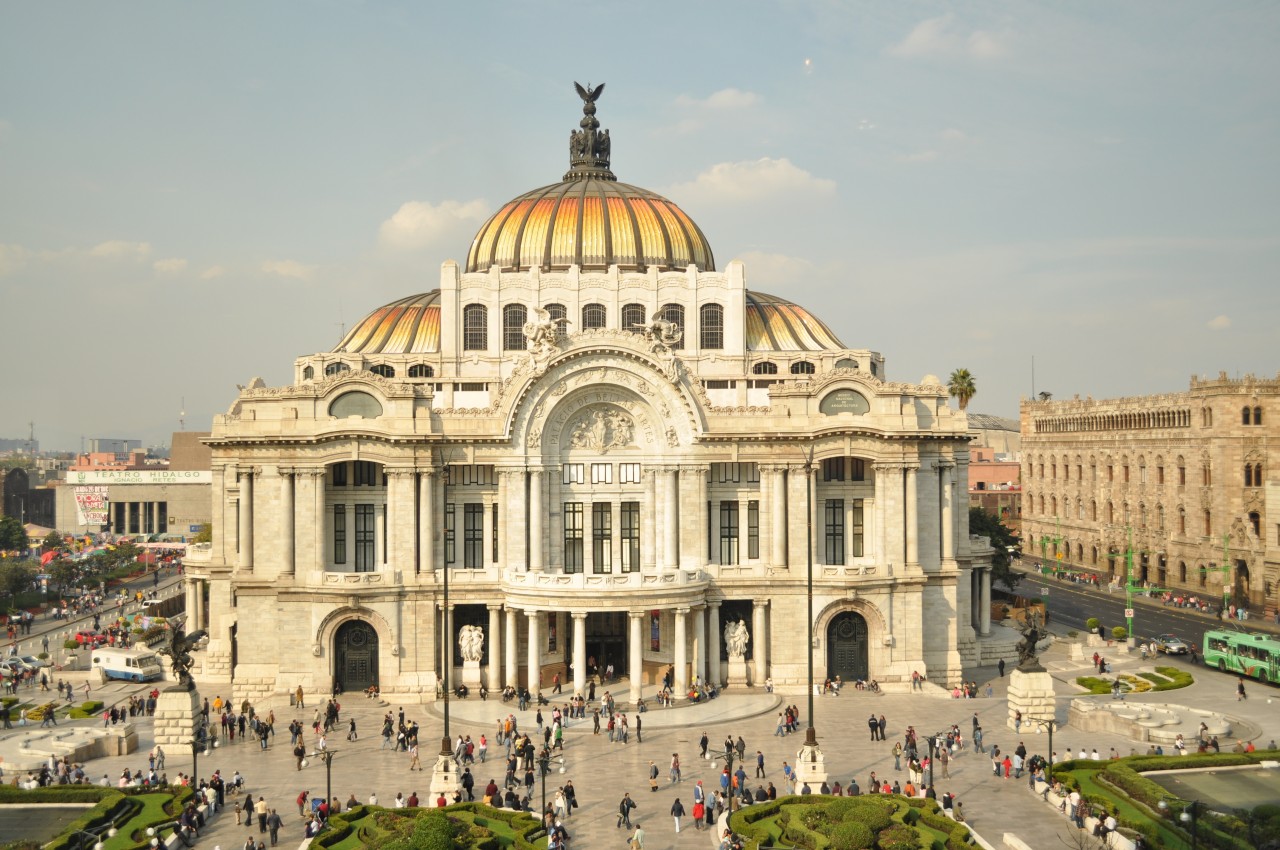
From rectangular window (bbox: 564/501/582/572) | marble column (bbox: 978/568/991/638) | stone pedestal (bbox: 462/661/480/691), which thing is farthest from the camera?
marble column (bbox: 978/568/991/638)

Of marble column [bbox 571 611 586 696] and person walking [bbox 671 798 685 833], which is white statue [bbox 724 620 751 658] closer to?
marble column [bbox 571 611 586 696]

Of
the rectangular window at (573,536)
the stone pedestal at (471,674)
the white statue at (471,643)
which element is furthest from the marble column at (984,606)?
the stone pedestal at (471,674)

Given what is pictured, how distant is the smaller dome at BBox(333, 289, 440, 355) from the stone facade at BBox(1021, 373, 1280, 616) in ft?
217

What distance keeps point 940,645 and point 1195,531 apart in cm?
5061

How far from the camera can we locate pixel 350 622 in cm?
6869

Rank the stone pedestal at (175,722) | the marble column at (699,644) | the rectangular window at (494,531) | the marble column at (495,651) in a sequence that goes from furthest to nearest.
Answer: the rectangular window at (494,531), the marble column at (495,651), the marble column at (699,644), the stone pedestal at (175,722)

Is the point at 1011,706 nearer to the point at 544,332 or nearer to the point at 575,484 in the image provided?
the point at 575,484

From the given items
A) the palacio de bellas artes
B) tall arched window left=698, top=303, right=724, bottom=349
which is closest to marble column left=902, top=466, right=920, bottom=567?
the palacio de bellas artes

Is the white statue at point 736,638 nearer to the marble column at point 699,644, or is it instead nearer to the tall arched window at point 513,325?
the marble column at point 699,644

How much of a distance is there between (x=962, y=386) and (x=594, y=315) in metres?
41.1

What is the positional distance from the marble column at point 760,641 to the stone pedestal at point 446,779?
25417 mm

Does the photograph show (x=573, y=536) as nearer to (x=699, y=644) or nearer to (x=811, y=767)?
(x=699, y=644)

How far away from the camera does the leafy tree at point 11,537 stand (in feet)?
459

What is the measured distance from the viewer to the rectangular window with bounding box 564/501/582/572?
70.8 metres
